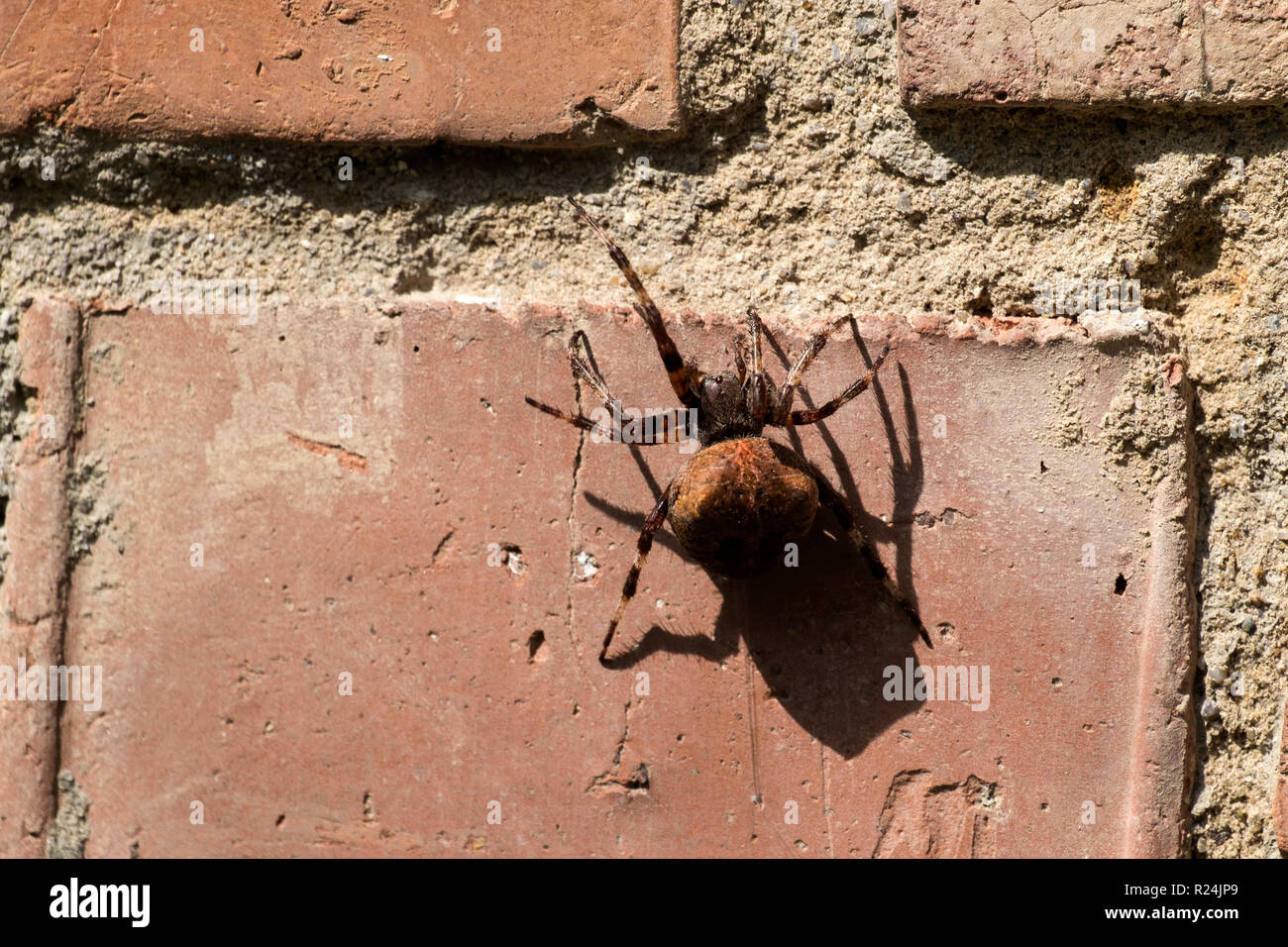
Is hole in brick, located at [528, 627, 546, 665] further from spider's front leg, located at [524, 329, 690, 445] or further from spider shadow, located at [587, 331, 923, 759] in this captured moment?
spider's front leg, located at [524, 329, 690, 445]

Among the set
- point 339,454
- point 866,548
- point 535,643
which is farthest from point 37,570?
point 866,548

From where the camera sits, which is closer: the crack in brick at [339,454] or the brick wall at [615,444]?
the brick wall at [615,444]

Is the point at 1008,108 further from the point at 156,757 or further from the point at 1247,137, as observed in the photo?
the point at 156,757

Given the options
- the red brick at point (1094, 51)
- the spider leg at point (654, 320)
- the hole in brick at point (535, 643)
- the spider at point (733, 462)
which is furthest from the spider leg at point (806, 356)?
the hole in brick at point (535, 643)

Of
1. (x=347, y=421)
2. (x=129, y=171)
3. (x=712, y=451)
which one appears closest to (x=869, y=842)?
(x=712, y=451)

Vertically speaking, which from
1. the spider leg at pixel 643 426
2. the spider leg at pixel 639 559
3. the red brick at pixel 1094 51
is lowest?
the spider leg at pixel 639 559

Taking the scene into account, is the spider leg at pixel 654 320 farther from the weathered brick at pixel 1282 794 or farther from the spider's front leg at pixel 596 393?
the weathered brick at pixel 1282 794
